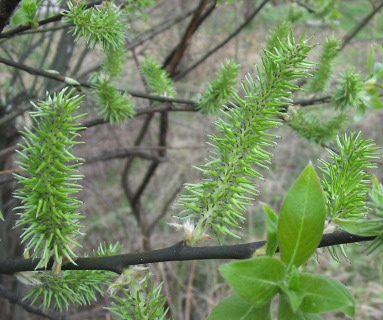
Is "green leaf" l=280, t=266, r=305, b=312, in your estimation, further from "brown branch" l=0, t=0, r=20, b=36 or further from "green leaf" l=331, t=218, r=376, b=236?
"brown branch" l=0, t=0, r=20, b=36

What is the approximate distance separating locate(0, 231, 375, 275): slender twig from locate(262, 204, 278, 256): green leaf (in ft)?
0.04

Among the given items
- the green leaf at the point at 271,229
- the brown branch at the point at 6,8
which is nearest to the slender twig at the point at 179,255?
the green leaf at the point at 271,229

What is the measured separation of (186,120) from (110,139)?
137 centimetres

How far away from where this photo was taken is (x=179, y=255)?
0.51 meters

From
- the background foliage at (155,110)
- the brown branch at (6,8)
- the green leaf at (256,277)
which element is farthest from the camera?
the background foliage at (155,110)

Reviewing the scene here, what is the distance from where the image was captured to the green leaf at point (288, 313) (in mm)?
459

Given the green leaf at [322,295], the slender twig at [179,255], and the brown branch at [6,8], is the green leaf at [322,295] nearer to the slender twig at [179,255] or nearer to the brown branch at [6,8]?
the slender twig at [179,255]

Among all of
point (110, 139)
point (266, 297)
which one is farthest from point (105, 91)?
point (110, 139)

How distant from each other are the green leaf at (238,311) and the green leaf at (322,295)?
0.04 m

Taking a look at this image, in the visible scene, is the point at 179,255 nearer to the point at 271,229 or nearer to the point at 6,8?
the point at 271,229

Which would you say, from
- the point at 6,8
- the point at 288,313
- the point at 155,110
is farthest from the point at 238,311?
the point at 155,110

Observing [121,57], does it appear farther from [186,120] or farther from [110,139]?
[186,120]

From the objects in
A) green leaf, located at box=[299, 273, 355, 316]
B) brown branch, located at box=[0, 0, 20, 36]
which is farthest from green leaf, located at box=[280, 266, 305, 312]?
brown branch, located at box=[0, 0, 20, 36]

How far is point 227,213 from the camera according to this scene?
1.76ft
